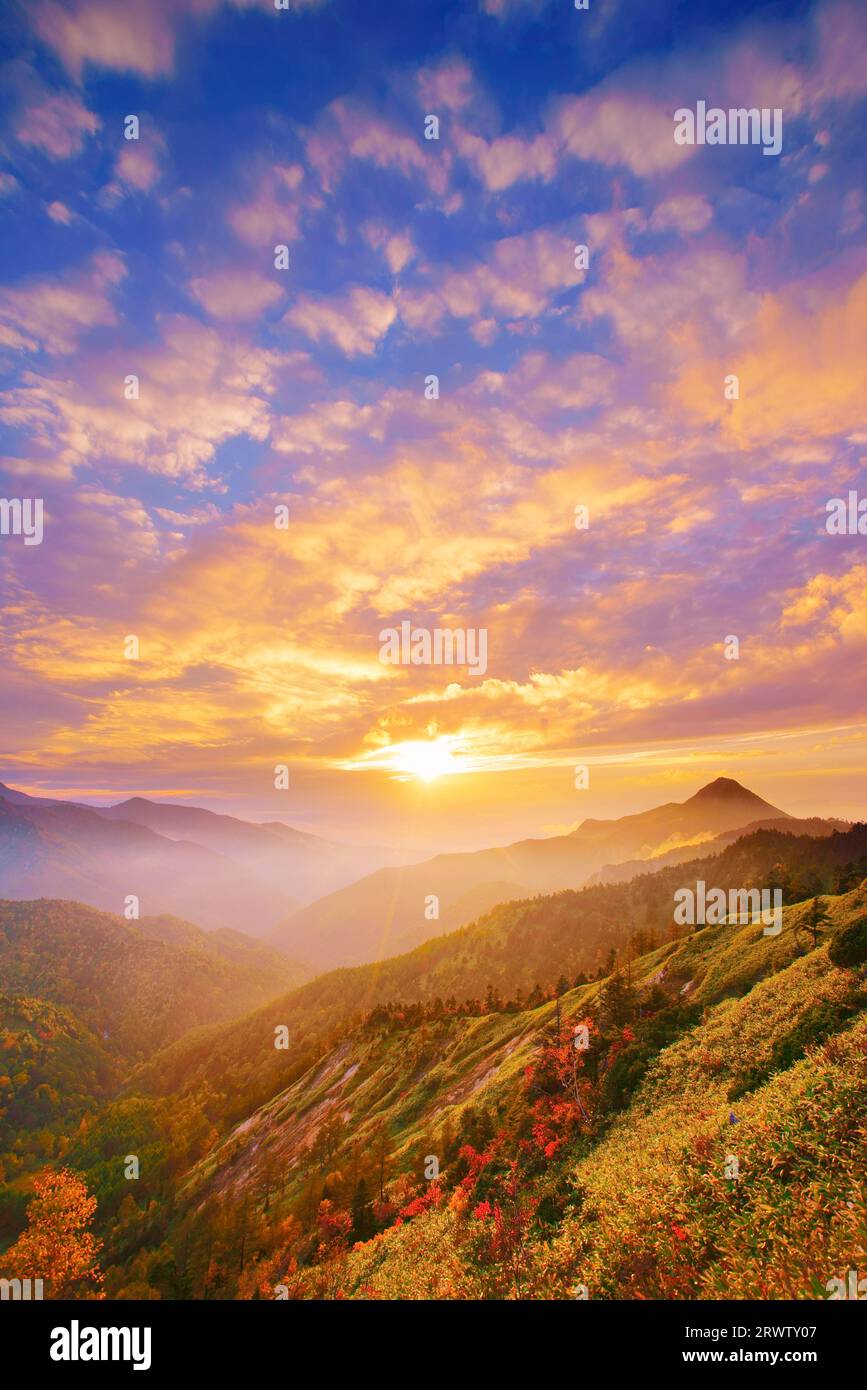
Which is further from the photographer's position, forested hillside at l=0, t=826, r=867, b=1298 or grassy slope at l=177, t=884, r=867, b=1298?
forested hillside at l=0, t=826, r=867, b=1298

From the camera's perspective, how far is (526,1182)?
30047 mm

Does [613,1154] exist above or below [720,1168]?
below

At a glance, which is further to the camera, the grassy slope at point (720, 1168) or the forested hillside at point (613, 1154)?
the forested hillside at point (613, 1154)

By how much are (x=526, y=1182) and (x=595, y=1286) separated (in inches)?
568

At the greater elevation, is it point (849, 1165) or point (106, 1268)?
point (849, 1165)

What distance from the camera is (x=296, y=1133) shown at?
94.4m

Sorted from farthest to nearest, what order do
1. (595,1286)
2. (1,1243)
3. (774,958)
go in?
(1,1243)
(774,958)
(595,1286)

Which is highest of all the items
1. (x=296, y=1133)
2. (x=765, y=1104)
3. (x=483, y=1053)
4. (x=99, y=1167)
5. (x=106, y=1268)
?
(x=765, y=1104)

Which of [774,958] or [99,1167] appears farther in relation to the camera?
[99,1167]

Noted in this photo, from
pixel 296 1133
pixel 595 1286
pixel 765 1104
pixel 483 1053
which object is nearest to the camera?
pixel 595 1286

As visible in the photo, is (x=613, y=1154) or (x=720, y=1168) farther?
(x=613, y=1154)

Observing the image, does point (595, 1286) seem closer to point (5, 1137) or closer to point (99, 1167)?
point (99, 1167)
